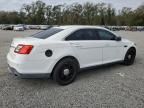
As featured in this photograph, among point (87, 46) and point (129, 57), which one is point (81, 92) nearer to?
point (87, 46)

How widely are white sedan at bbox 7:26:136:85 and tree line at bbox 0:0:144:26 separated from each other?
69.2 m

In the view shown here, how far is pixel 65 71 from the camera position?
4.80 metres

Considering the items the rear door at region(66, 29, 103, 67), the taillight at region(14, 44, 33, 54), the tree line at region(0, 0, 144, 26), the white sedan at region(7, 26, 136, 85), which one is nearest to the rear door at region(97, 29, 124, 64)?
the white sedan at region(7, 26, 136, 85)

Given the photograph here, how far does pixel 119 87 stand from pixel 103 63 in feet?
3.90

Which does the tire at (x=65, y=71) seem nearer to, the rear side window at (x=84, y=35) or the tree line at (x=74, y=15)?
the rear side window at (x=84, y=35)

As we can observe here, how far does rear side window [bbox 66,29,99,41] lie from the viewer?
504cm

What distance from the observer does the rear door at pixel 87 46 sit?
16.3 ft

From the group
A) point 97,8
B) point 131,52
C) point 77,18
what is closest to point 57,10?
point 77,18

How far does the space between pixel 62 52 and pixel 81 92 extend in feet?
3.51

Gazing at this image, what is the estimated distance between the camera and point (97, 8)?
76.6 m

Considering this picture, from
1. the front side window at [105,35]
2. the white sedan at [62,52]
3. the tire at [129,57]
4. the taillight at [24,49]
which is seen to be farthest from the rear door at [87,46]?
the tire at [129,57]

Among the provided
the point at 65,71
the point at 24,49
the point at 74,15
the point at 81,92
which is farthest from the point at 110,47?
Answer: the point at 74,15

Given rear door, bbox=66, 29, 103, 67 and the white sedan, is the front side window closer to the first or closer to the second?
the white sedan

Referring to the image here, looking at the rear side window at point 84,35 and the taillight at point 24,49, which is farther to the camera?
the rear side window at point 84,35
